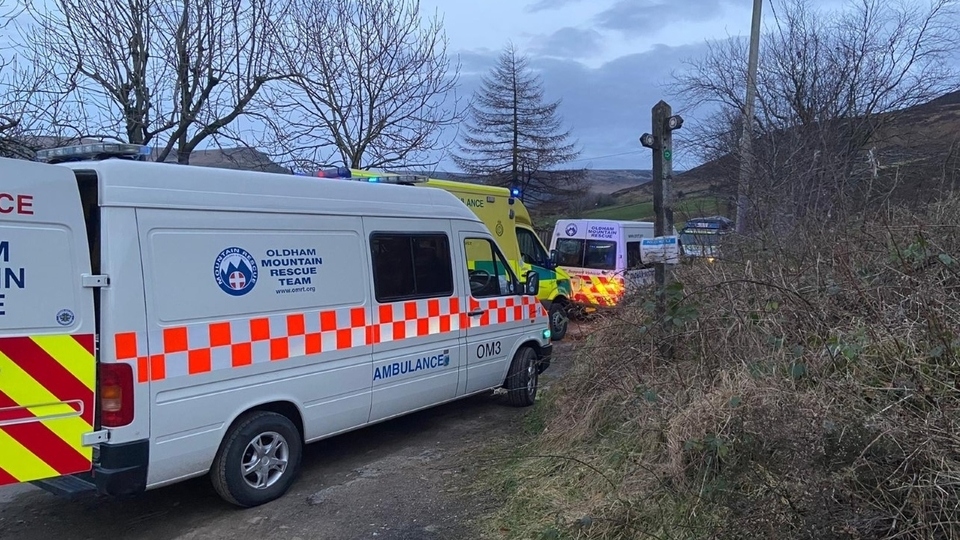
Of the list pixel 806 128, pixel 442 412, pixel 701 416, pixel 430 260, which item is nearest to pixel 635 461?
pixel 701 416

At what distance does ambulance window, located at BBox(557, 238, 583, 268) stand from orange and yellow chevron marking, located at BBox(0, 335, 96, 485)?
10.7 m

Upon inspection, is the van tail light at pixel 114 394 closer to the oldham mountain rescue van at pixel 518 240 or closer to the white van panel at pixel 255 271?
the white van panel at pixel 255 271

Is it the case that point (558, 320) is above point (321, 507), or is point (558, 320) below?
above

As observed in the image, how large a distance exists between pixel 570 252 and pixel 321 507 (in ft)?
32.2

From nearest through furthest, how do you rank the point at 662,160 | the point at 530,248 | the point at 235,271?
the point at 235,271 → the point at 662,160 → the point at 530,248

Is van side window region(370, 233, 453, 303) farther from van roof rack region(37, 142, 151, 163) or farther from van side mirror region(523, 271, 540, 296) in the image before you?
van roof rack region(37, 142, 151, 163)

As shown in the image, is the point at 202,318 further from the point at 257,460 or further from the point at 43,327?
the point at 257,460

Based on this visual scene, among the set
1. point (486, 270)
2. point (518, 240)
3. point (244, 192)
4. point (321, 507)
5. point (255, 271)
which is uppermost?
point (244, 192)

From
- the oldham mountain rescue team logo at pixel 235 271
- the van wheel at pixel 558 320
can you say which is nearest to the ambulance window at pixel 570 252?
the van wheel at pixel 558 320

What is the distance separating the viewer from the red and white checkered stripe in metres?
4.09

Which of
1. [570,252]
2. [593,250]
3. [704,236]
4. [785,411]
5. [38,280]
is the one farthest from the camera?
[570,252]

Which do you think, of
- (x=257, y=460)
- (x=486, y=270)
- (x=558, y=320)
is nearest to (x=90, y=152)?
(x=257, y=460)

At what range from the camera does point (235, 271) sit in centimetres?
458

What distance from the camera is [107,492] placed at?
391cm
